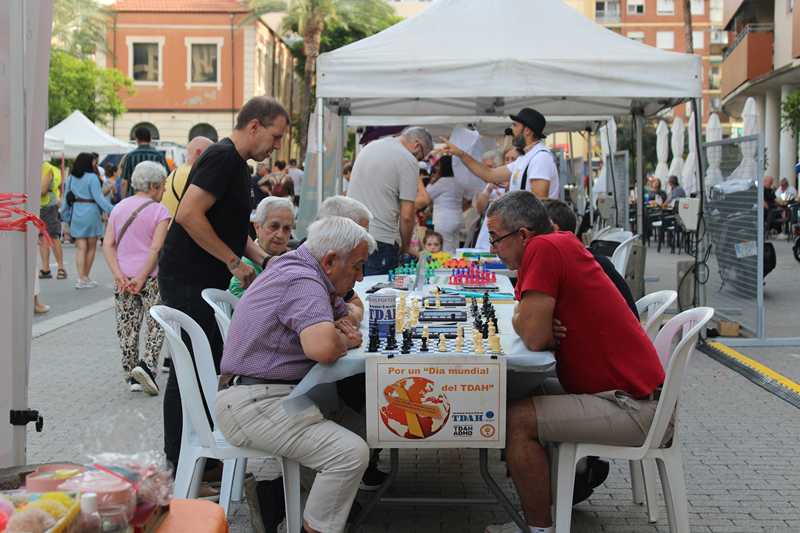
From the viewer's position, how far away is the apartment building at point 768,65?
98.0 ft

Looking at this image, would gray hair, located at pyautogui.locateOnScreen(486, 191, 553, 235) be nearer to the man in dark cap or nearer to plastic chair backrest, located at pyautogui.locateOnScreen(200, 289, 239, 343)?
plastic chair backrest, located at pyautogui.locateOnScreen(200, 289, 239, 343)

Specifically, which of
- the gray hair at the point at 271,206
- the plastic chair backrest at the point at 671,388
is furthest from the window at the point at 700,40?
the plastic chair backrest at the point at 671,388

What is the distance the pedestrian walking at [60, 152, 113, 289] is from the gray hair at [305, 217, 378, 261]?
36.3 feet

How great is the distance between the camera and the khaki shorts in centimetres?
407

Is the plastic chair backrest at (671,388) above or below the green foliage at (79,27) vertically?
below

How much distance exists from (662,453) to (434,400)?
0.98 metres

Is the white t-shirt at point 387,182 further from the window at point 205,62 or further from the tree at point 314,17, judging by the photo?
the window at point 205,62

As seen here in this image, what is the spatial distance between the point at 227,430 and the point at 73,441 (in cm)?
268

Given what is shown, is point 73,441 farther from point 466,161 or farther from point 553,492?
point 466,161

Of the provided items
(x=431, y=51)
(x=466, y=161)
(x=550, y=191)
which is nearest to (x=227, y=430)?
(x=550, y=191)

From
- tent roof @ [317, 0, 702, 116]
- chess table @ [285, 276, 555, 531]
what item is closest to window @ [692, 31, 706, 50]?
tent roof @ [317, 0, 702, 116]

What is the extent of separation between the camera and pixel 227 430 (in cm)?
399

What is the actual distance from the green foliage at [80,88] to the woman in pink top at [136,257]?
38012 millimetres

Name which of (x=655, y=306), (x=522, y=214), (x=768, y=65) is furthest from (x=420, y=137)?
(x=768, y=65)
